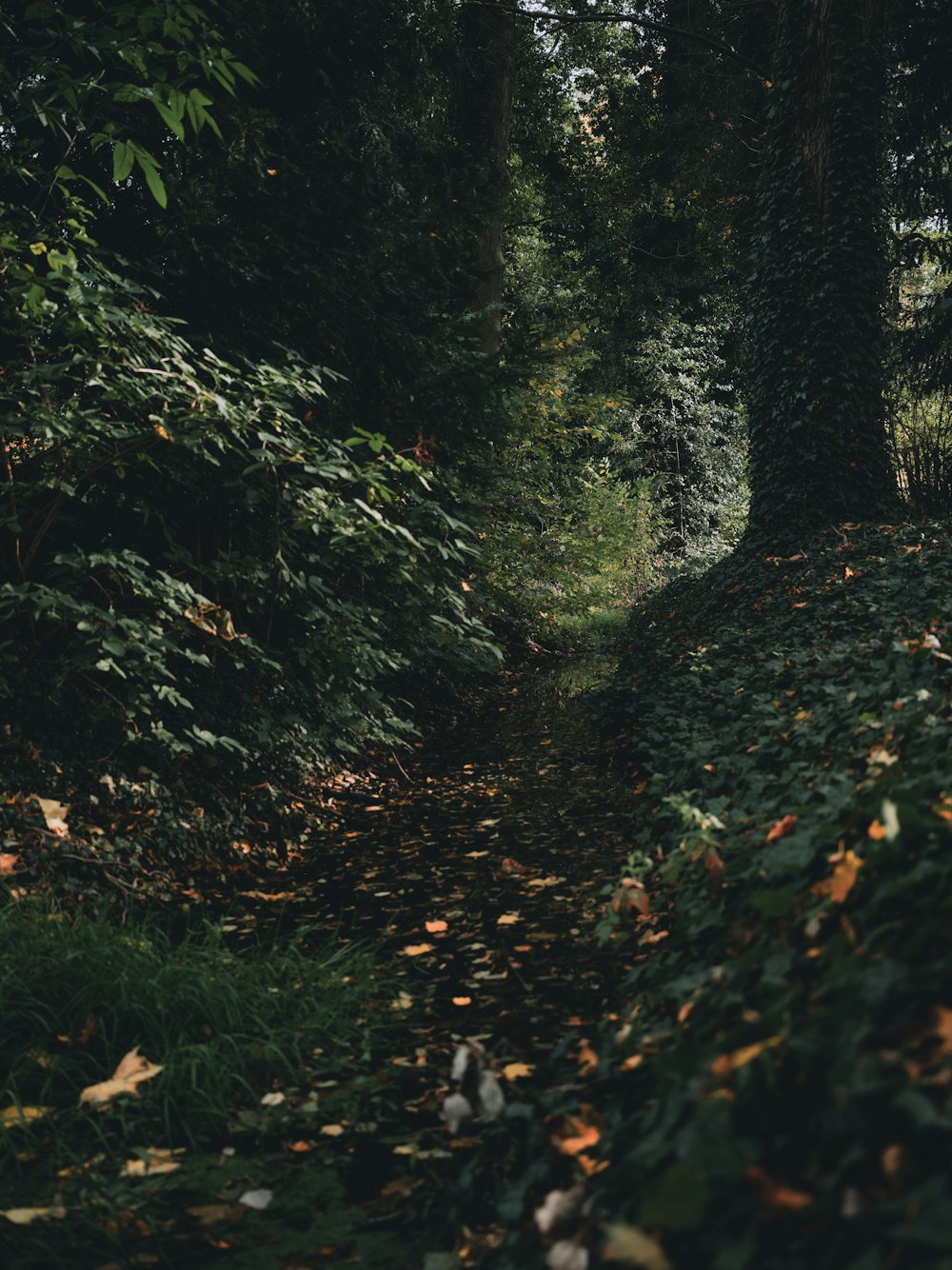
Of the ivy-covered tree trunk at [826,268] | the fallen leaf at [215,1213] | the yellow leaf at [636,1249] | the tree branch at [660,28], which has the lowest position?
the fallen leaf at [215,1213]

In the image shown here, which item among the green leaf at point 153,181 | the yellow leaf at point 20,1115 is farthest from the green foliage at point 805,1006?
the green leaf at point 153,181

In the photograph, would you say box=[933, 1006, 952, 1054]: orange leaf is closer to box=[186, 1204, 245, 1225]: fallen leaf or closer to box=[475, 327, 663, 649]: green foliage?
box=[186, 1204, 245, 1225]: fallen leaf

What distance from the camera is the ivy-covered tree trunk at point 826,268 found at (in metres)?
10.3

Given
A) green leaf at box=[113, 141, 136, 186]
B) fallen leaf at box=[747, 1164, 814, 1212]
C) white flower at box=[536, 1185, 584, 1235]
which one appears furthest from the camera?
green leaf at box=[113, 141, 136, 186]

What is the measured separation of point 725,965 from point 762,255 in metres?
11.2

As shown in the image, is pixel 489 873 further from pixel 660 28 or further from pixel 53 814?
pixel 660 28

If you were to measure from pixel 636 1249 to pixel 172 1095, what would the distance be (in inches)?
75.8

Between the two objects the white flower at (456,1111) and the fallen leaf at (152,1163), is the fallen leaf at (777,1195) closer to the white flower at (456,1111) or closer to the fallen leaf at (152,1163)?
the white flower at (456,1111)

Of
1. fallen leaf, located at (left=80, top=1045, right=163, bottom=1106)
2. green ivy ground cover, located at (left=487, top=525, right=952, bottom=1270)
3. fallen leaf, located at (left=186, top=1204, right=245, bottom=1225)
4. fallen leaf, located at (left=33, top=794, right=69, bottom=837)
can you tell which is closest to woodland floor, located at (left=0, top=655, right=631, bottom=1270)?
fallen leaf, located at (left=186, top=1204, right=245, bottom=1225)

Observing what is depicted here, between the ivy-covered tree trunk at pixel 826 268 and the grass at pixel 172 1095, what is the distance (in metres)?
9.02

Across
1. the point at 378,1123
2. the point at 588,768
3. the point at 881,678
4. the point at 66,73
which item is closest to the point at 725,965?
the point at 378,1123

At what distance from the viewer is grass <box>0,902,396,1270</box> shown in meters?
2.28

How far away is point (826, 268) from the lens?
10445 millimetres

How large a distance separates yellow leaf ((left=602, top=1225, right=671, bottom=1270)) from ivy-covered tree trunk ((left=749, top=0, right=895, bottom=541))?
33.6 ft
